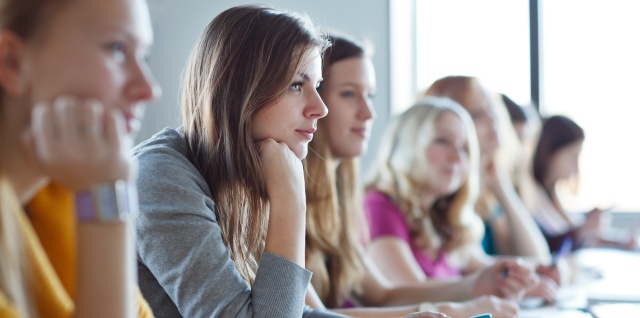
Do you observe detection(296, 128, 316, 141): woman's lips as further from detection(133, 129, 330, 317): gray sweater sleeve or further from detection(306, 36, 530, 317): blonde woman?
detection(306, 36, 530, 317): blonde woman

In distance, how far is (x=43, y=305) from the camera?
0.81m

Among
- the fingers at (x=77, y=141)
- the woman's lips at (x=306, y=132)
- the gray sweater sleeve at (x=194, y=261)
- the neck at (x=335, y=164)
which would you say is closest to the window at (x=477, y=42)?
the neck at (x=335, y=164)

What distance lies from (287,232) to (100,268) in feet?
1.50

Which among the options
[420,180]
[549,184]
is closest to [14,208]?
[420,180]

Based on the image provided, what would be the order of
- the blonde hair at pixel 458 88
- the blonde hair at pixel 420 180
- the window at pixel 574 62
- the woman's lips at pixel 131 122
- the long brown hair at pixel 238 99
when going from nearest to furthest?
the woman's lips at pixel 131 122, the long brown hair at pixel 238 99, the blonde hair at pixel 420 180, the blonde hair at pixel 458 88, the window at pixel 574 62

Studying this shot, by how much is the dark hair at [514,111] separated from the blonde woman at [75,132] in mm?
3158

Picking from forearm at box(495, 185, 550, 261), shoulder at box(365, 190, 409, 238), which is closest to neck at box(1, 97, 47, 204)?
shoulder at box(365, 190, 409, 238)

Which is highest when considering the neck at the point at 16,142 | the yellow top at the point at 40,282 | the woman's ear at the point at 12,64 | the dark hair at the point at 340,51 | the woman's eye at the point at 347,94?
the woman's ear at the point at 12,64

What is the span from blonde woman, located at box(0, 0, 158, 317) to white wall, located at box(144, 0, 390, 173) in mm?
397

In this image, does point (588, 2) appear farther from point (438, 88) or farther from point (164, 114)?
point (164, 114)

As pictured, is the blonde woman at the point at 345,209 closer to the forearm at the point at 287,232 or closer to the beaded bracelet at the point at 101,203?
the forearm at the point at 287,232

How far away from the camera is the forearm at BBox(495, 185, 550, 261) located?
3170 mm

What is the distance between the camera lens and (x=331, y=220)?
A: 6.22 feet

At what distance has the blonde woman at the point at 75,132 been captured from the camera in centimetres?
74
